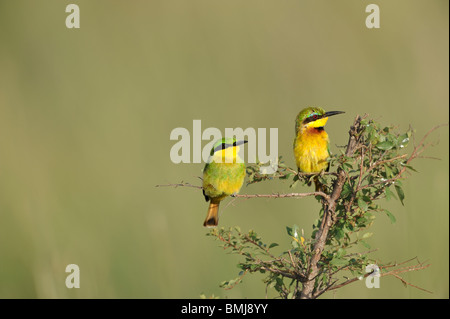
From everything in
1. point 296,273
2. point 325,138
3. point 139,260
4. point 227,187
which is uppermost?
point 325,138

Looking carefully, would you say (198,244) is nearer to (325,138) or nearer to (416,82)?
(325,138)

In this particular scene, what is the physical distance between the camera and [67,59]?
5098mm

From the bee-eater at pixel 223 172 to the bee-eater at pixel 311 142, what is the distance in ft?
0.84

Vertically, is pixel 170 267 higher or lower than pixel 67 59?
lower

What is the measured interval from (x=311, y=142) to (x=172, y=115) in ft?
7.48

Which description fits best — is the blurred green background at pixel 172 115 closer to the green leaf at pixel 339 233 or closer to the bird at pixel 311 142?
the bird at pixel 311 142

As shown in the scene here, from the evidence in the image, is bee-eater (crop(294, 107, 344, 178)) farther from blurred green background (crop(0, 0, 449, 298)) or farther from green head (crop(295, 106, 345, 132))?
blurred green background (crop(0, 0, 449, 298))

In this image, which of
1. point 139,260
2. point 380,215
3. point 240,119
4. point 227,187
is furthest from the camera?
point 240,119

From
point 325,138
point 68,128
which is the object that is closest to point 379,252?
point 325,138

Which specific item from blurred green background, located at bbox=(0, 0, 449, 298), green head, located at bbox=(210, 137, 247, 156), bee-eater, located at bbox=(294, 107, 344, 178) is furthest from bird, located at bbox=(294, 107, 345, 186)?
blurred green background, located at bbox=(0, 0, 449, 298)

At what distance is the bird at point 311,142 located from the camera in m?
2.61

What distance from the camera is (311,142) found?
265 cm

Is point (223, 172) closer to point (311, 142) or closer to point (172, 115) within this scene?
point (311, 142)

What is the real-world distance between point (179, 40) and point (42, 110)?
50.1 inches
